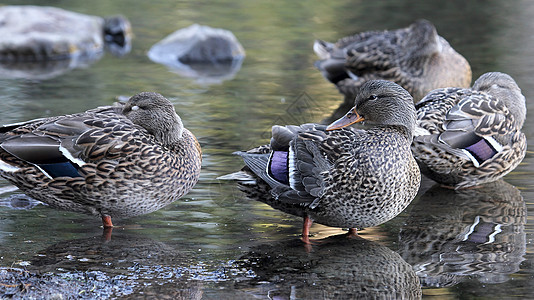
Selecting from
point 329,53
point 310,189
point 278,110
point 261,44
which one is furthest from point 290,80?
point 310,189

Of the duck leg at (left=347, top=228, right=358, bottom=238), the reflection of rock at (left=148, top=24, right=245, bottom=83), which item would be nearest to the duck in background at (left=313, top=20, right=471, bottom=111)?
the reflection of rock at (left=148, top=24, right=245, bottom=83)

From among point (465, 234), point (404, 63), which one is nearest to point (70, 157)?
point (465, 234)

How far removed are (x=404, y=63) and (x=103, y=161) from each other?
18.6 ft

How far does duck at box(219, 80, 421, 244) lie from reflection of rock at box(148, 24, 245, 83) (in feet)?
23.1

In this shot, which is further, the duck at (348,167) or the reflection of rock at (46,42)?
the reflection of rock at (46,42)

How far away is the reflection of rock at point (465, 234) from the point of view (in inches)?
209

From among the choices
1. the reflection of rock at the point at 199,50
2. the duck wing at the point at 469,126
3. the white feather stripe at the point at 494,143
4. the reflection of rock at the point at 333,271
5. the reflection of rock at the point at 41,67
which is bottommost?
the reflection of rock at the point at 41,67

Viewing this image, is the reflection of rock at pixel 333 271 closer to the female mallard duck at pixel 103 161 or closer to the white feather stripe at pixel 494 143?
the female mallard duck at pixel 103 161

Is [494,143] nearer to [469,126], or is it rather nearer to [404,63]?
[469,126]

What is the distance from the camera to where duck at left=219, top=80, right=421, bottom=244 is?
5.59 meters

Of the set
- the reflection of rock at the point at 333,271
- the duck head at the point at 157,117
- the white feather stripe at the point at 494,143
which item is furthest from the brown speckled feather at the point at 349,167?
the white feather stripe at the point at 494,143

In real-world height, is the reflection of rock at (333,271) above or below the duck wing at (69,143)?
below

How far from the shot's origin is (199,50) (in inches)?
522

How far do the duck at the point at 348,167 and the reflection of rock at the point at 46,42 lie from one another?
23.0 ft
